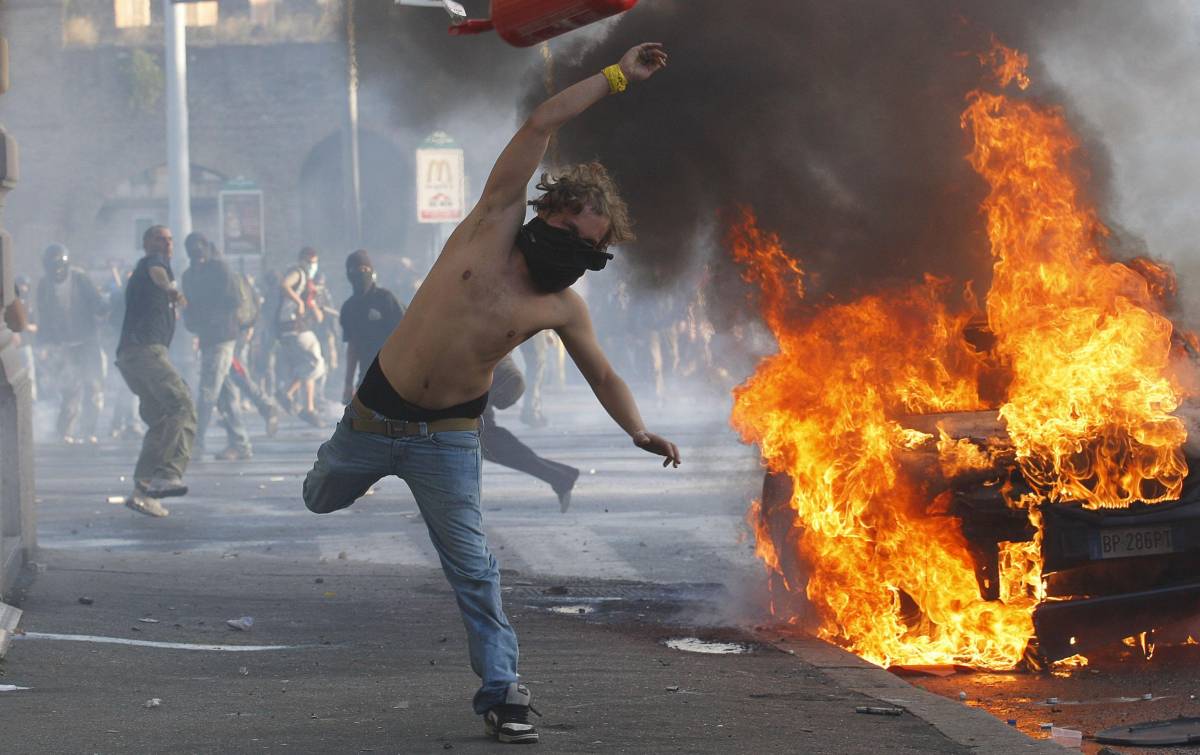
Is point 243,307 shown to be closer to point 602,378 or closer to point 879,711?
point 602,378

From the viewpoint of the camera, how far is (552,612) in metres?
7.62

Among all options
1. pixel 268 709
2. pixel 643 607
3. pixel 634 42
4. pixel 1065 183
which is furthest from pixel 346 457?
pixel 634 42

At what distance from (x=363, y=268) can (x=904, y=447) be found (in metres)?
7.16

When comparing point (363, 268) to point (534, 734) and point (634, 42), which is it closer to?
point (634, 42)

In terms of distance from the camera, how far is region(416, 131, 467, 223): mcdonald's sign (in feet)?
98.1

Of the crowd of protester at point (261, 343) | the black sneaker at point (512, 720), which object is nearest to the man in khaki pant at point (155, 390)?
the crowd of protester at point (261, 343)

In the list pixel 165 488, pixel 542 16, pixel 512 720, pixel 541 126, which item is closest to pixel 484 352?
pixel 541 126

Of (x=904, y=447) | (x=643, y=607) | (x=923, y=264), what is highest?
(x=923, y=264)

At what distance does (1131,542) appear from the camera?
6.04m

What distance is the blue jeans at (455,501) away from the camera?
5.03 metres

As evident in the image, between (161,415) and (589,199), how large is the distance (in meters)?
7.25

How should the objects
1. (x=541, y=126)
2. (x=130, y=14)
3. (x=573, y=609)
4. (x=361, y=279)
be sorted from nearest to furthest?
(x=541, y=126), (x=573, y=609), (x=361, y=279), (x=130, y=14)

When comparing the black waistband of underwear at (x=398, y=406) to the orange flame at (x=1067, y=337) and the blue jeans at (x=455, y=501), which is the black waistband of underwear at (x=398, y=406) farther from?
the orange flame at (x=1067, y=337)

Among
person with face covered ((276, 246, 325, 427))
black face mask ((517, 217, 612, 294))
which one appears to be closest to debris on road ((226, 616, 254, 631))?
black face mask ((517, 217, 612, 294))
